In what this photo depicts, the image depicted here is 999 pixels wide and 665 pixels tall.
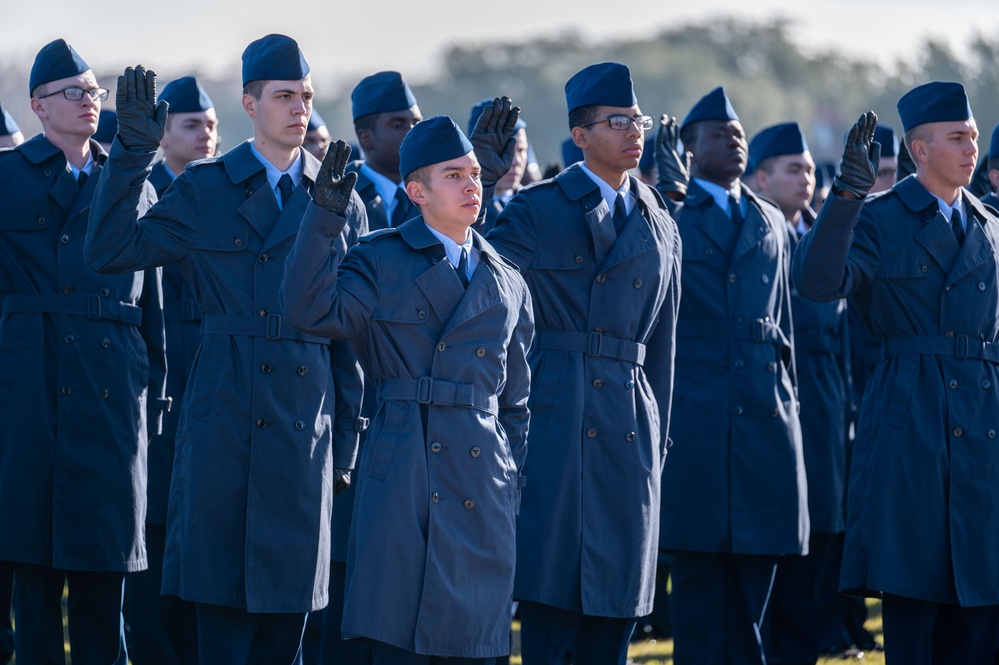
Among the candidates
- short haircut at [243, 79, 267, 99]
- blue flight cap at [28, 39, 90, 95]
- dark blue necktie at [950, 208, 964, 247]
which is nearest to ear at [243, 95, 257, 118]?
short haircut at [243, 79, 267, 99]

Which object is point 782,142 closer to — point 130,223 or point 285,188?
point 285,188

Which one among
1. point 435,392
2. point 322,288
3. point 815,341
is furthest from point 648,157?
point 322,288

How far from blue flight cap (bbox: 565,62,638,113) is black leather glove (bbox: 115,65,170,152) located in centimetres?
168

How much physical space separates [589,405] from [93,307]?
2053 millimetres

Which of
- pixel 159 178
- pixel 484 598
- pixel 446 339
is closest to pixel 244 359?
pixel 446 339

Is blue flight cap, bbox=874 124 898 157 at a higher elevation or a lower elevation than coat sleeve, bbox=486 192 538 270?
higher

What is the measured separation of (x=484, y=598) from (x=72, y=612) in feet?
7.37

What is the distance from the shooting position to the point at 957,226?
6500mm

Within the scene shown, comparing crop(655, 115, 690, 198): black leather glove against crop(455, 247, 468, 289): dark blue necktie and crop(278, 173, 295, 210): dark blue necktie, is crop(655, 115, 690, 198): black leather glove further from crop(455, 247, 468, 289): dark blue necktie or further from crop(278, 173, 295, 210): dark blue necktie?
crop(455, 247, 468, 289): dark blue necktie

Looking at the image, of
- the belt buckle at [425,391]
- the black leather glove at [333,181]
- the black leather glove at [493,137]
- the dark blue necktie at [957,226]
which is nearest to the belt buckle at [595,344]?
the black leather glove at [493,137]

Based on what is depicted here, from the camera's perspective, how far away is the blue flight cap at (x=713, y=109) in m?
7.63

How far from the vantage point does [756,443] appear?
23.4 feet

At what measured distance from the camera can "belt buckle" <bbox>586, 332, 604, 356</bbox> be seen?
597 cm

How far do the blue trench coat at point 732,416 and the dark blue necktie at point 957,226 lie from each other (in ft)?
3.17
